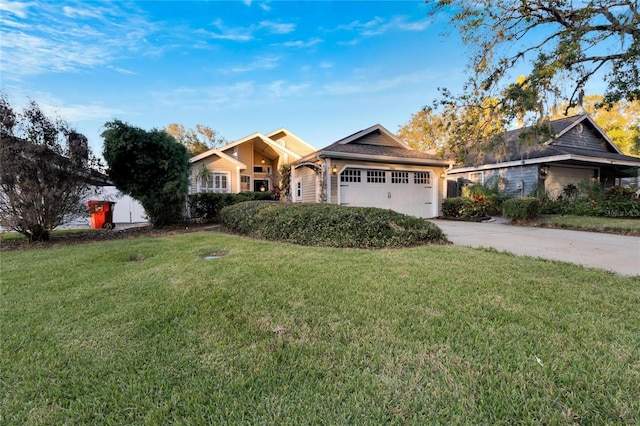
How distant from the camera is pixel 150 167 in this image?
899cm

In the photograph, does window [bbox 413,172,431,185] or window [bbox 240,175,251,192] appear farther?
window [bbox 240,175,251,192]

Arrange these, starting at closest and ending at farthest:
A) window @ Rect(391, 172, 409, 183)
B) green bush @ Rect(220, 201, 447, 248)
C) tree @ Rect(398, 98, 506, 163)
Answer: green bush @ Rect(220, 201, 447, 248) < tree @ Rect(398, 98, 506, 163) < window @ Rect(391, 172, 409, 183)

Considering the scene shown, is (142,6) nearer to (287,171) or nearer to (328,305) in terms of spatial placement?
(328,305)

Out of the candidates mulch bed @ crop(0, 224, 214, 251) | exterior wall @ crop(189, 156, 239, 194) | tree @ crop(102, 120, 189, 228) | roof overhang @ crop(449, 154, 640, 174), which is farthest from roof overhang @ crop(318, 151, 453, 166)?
exterior wall @ crop(189, 156, 239, 194)

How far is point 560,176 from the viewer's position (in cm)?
1343

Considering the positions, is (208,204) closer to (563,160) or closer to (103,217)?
(103,217)

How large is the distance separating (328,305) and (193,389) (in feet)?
4.67

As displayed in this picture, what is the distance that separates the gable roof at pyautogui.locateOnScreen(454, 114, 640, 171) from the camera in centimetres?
1213

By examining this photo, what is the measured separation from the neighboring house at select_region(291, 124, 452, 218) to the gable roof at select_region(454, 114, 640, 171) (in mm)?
2737

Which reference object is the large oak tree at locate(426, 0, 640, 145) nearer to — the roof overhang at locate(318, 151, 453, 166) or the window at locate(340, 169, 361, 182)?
the roof overhang at locate(318, 151, 453, 166)

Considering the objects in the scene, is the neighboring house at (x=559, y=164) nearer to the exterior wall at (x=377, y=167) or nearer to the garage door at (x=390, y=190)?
the exterior wall at (x=377, y=167)

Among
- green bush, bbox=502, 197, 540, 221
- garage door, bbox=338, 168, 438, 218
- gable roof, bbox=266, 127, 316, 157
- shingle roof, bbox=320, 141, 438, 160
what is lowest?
green bush, bbox=502, 197, 540, 221

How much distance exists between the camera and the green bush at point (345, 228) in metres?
5.95

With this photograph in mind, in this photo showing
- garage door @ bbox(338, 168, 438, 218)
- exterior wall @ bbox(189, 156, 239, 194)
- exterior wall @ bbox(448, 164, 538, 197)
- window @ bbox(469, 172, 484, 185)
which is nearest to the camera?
garage door @ bbox(338, 168, 438, 218)
